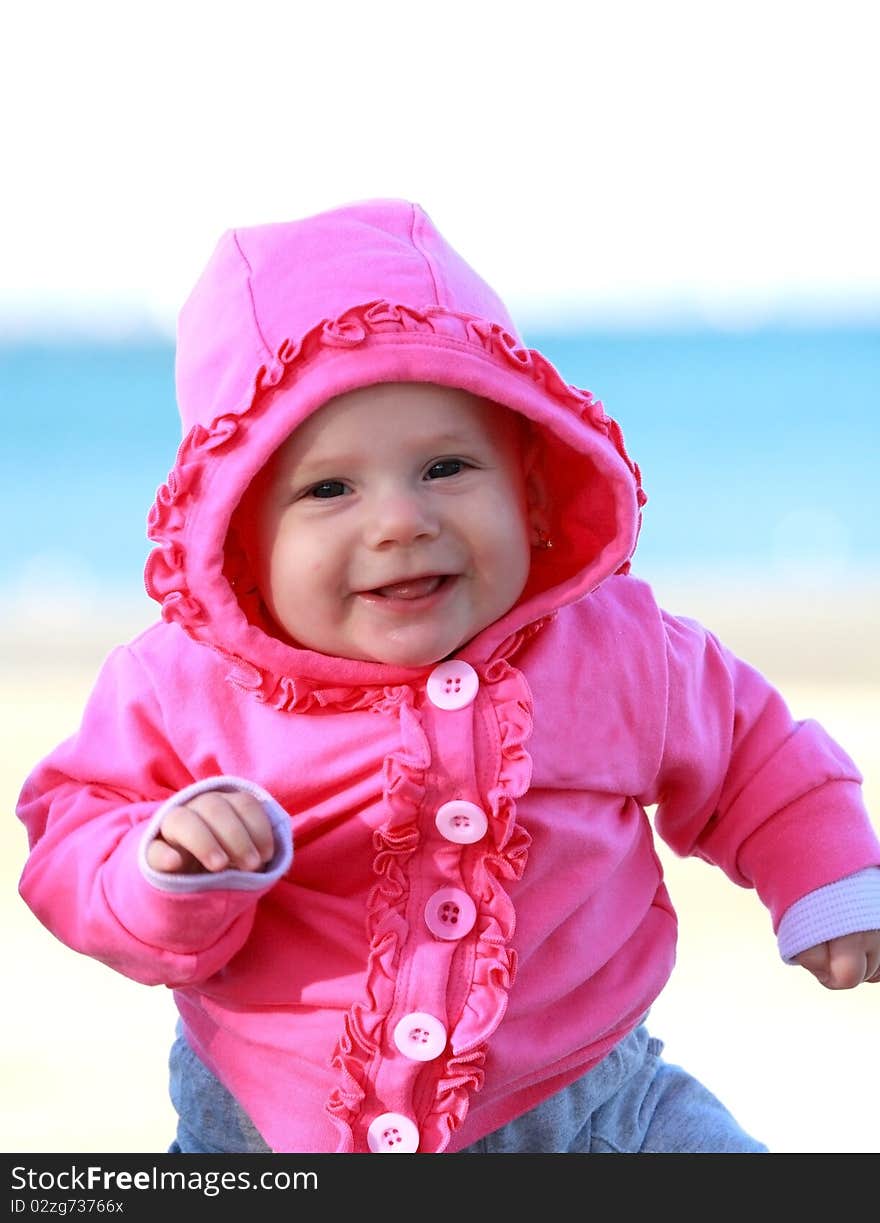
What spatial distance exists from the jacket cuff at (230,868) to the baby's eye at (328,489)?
0.20m

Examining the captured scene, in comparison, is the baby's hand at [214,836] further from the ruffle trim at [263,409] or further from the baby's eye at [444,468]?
the baby's eye at [444,468]

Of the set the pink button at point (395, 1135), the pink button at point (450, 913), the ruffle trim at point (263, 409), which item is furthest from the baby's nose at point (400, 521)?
the pink button at point (395, 1135)

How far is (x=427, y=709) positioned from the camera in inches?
46.2

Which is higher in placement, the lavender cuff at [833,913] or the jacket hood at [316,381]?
the jacket hood at [316,381]

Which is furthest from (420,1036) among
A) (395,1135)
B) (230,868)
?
(230,868)

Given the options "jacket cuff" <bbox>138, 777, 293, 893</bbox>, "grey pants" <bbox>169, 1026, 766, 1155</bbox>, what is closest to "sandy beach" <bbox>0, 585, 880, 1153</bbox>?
"grey pants" <bbox>169, 1026, 766, 1155</bbox>

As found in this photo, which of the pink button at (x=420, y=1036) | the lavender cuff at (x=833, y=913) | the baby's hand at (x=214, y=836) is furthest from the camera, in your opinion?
the lavender cuff at (x=833, y=913)

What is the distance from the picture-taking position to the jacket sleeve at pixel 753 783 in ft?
4.19

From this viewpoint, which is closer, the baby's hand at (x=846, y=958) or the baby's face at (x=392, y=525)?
the baby's face at (x=392, y=525)

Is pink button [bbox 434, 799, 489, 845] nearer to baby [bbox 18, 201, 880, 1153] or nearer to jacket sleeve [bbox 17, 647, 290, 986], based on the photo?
baby [bbox 18, 201, 880, 1153]

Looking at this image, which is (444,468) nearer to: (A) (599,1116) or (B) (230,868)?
(B) (230,868)

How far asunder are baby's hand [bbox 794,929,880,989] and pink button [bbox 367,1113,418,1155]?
33 cm

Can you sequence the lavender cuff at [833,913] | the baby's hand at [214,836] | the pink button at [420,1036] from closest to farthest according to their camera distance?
the baby's hand at [214,836] < the pink button at [420,1036] < the lavender cuff at [833,913]

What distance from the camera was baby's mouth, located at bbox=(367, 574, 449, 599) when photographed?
3.76 ft
